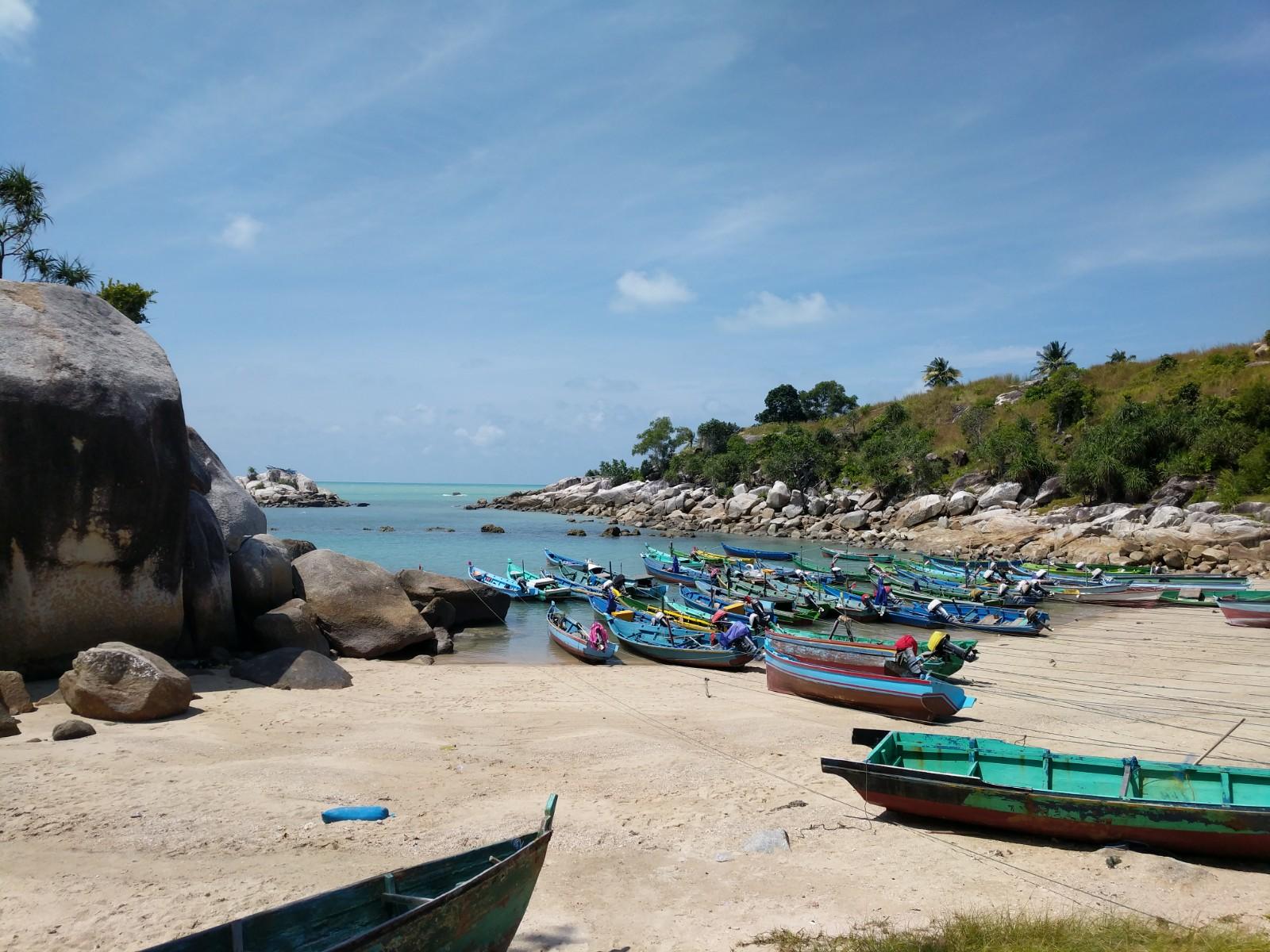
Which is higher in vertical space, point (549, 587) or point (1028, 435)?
point (1028, 435)

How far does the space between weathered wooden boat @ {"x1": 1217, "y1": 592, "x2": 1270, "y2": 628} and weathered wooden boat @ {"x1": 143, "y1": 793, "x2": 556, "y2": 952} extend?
92.7 ft

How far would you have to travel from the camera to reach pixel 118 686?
499 inches

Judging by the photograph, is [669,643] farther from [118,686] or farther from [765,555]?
[765,555]

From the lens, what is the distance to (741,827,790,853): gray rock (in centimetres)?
915

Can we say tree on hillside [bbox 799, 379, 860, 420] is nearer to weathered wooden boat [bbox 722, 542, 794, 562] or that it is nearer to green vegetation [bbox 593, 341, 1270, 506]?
green vegetation [bbox 593, 341, 1270, 506]

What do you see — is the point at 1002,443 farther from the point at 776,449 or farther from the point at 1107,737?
the point at 1107,737

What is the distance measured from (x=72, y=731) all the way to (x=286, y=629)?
6746mm

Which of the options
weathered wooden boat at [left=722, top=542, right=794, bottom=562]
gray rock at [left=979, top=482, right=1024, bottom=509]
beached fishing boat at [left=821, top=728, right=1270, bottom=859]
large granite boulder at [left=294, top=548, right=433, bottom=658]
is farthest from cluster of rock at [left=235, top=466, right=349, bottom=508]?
beached fishing boat at [left=821, top=728, right=1270, bottom=859]

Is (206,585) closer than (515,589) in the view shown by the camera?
Yes

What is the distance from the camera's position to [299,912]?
18.5 feet

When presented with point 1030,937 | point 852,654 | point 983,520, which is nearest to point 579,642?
point 852,654

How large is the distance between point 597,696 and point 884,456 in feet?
188

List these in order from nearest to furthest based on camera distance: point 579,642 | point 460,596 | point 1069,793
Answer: point 1069,793
point 579,642
point 460,596

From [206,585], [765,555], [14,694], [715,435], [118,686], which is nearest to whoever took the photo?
[14,694]
